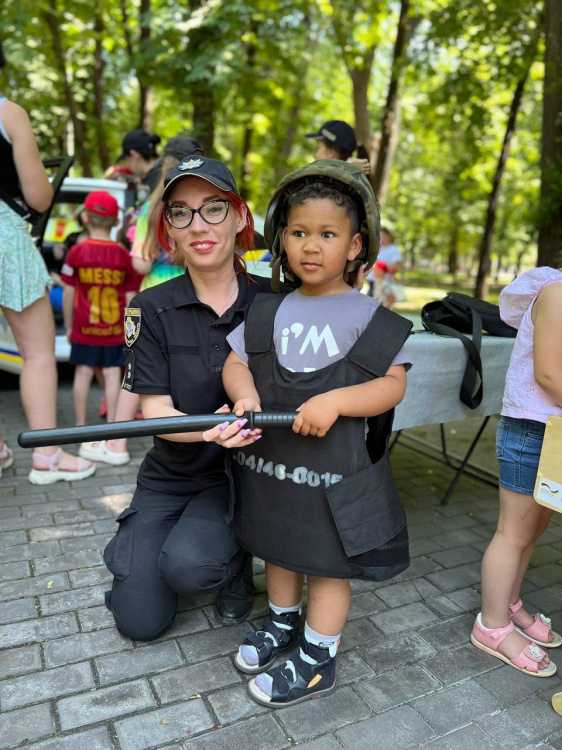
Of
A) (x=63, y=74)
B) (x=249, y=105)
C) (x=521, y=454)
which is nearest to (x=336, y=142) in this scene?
(x=521, y=454)

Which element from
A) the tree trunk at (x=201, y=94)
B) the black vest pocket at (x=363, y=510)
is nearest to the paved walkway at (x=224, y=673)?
the black vest pocket at (x=363, y=510)

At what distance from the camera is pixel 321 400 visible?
5.89 ft

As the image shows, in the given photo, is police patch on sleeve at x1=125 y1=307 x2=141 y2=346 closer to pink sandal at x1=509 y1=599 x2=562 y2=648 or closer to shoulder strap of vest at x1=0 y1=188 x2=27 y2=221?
shoulder strap of vest at x1=0 y1=188 x2=27 y2=221

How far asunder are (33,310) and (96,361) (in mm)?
1002

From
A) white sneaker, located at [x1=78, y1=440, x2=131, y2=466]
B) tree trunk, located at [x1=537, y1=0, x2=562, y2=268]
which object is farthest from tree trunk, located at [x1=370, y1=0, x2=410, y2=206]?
white sneaker, located at [x1=78, y1=440, x2=131, y2=466]

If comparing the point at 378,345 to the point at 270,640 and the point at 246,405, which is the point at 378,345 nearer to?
the point at 246,405

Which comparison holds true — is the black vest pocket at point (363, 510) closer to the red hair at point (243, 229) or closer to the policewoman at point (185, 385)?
the policewoman at point (185, 385)

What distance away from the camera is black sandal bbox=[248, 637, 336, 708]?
2.01 m

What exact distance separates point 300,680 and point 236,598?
505mm

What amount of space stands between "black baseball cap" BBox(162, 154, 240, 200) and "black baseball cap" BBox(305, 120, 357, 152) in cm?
194

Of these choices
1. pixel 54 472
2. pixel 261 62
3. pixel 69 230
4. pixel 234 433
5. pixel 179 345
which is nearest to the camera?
pixel 234 433

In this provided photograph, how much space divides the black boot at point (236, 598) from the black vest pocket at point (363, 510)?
0.70 m

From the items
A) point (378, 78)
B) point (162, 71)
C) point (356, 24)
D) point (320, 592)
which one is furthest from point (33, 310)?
point (378, 78)

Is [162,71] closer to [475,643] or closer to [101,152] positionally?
[101,152]
